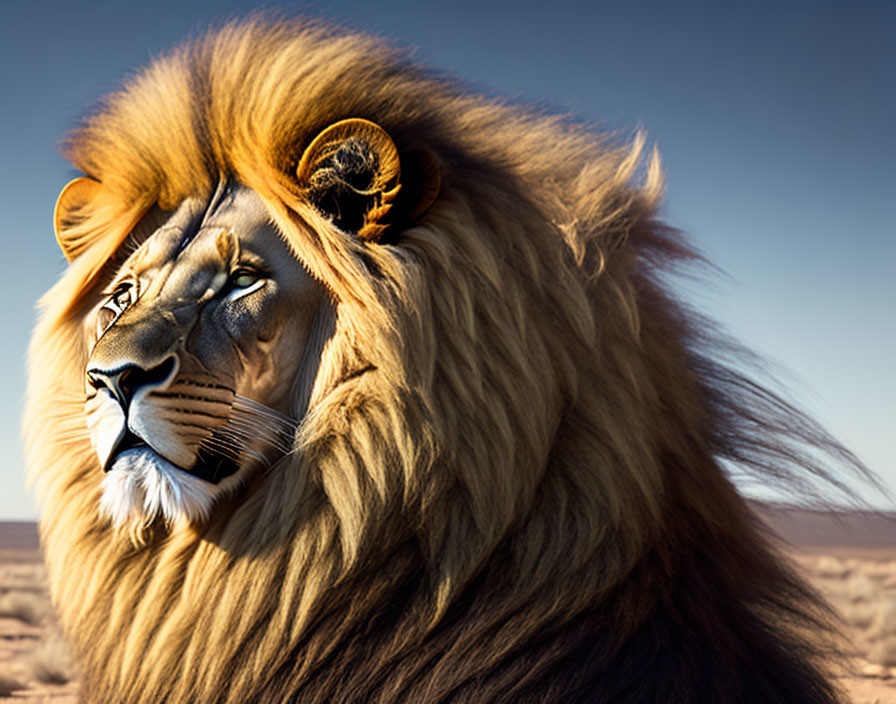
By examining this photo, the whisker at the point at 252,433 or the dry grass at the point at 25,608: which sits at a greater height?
the whisker at the point at 252,433

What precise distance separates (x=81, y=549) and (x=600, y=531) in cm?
145

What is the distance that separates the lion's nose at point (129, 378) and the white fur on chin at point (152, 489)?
14 cm

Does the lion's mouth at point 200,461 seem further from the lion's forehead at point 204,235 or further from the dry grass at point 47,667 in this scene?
the dry grass at point 47,667

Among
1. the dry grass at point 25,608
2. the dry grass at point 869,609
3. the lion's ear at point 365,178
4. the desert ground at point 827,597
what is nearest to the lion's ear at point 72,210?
the lion's ear at point 365,178

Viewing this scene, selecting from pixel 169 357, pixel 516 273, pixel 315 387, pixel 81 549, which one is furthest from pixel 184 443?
pixel 516 273

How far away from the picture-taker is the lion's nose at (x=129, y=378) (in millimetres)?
1975

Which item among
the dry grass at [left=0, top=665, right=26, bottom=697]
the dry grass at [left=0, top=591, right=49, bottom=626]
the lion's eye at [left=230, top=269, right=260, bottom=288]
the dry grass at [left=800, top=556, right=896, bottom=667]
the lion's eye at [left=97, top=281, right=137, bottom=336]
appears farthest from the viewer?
the dry grass at [left=0, top=591, right=49, bottom=626]

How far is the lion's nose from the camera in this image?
197 centimetres

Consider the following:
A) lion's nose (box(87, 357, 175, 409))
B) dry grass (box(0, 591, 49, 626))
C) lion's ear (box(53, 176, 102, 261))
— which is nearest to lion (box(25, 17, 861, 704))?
lion's nose (box(87, 357, 175, 409))

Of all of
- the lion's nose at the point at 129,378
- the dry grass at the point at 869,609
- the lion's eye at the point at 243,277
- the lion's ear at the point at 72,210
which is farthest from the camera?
the dry grass at the point at 869,609

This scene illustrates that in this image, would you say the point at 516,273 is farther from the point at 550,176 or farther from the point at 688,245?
the point at 688,245

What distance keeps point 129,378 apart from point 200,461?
10.5 inches

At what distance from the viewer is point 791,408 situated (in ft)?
8.92

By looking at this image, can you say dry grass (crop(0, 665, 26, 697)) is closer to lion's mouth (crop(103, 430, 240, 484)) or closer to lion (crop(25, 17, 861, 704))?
lion (crop(25, 17, 861, 704))
